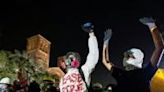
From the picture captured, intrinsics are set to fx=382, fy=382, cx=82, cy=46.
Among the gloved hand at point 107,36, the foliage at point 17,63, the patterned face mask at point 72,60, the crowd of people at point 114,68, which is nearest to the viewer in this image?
the crowd of people at point 114,68

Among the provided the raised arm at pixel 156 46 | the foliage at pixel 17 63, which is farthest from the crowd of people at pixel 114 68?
the foliage at pixel 17 63

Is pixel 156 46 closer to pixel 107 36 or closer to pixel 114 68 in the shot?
pixel 114 68

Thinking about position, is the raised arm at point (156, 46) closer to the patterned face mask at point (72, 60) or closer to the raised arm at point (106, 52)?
the raised arm at point (106, 52)

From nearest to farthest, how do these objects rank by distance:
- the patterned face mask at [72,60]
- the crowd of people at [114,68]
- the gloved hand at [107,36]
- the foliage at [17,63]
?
the crowd of people at [114,68], the patterned face mask at [72,60], the gloved hand at [107,36], the foliage at [17,63]

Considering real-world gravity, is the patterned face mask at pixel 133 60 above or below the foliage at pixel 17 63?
below

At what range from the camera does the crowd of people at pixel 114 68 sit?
4.11 meters

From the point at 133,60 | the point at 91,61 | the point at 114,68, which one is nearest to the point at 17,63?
the point at 91,61

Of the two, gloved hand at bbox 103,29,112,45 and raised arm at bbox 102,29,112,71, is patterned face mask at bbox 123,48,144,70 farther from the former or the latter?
gloved hand at bbox 103,29,112,45

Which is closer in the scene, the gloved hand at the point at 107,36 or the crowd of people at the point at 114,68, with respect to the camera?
the crowd of people at the point at 114,68

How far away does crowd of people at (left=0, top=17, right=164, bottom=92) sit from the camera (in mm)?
4113

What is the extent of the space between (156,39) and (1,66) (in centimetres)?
532

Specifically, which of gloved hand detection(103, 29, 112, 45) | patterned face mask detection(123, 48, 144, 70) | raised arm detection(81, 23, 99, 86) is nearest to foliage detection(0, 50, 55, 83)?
gloved hand detection(103, 29, 112, 45)

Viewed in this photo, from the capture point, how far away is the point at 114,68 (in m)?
4.38

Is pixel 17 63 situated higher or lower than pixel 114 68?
higher
